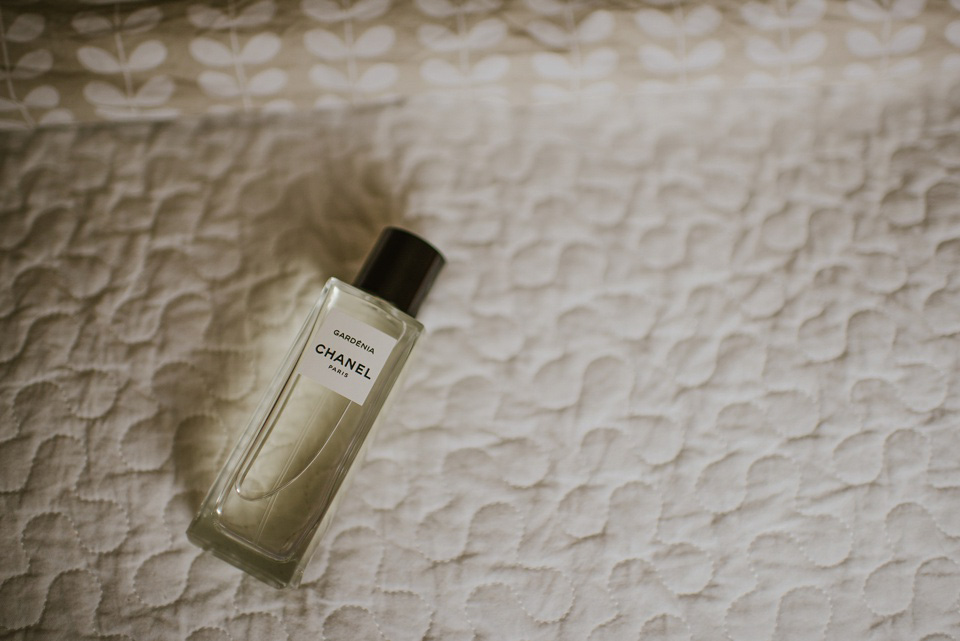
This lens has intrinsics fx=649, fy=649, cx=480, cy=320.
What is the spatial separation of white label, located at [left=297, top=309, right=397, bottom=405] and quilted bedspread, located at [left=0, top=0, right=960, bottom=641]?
67 millimetres

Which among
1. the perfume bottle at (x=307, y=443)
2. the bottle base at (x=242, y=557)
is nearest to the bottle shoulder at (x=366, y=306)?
the perfume bottle at (x=307, y=443)

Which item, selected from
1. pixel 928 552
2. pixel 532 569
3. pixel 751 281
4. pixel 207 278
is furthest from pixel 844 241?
pixel 207 278

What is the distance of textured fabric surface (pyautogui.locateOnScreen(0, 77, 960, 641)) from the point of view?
0.43 metres

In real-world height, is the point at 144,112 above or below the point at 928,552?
above

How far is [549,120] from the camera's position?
48 cm

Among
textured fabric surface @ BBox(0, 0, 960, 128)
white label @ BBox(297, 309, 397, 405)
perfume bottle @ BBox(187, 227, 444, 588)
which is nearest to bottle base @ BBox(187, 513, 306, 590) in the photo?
perfume bottle @ BBox(187, 227, 444, 588)

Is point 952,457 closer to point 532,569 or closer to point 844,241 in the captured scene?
point 844,241

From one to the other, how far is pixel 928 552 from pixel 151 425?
1.76ft

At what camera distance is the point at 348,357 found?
1.27 ft

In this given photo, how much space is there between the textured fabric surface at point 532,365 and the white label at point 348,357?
0.22 feet

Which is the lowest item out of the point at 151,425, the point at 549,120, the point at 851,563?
the point at 851,563

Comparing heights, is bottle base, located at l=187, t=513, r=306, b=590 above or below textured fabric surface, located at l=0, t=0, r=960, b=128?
→ below

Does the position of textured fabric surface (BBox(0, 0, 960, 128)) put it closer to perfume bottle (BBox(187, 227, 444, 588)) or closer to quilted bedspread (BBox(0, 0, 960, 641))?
quilted bedspread (BBox(0, 0, 960, 641))

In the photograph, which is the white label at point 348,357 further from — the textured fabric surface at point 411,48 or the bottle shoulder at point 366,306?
the textured fabric surface at point 411,48
